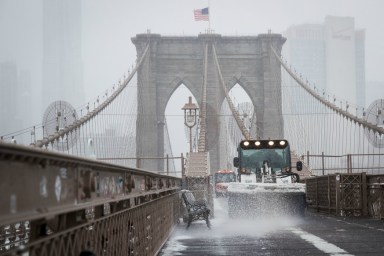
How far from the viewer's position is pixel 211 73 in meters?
97.8

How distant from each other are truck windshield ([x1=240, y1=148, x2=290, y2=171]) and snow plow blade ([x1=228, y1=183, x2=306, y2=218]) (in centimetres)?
243

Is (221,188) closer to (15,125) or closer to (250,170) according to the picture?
(250,170)

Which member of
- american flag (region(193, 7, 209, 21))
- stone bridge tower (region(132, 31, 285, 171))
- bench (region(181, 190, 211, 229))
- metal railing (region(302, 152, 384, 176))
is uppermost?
american flag (region(193, 7, 209, 21))

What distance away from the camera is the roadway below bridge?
11586mm

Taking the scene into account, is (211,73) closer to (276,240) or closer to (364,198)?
(364,198)

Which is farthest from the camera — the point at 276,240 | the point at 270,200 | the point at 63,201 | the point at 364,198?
the point at 364,198

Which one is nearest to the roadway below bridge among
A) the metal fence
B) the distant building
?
the metal fence

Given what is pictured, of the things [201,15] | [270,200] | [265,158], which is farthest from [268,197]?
[201,15]

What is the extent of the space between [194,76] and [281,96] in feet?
44.0

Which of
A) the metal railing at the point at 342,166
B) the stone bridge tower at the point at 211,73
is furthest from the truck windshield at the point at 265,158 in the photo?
the stone bridge tower at the point at 211,73

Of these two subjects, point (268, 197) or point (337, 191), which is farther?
point (337, 191)

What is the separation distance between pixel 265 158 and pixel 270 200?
288cm

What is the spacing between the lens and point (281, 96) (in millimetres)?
99188

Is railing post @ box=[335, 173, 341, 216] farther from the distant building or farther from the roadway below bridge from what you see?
the distant building
